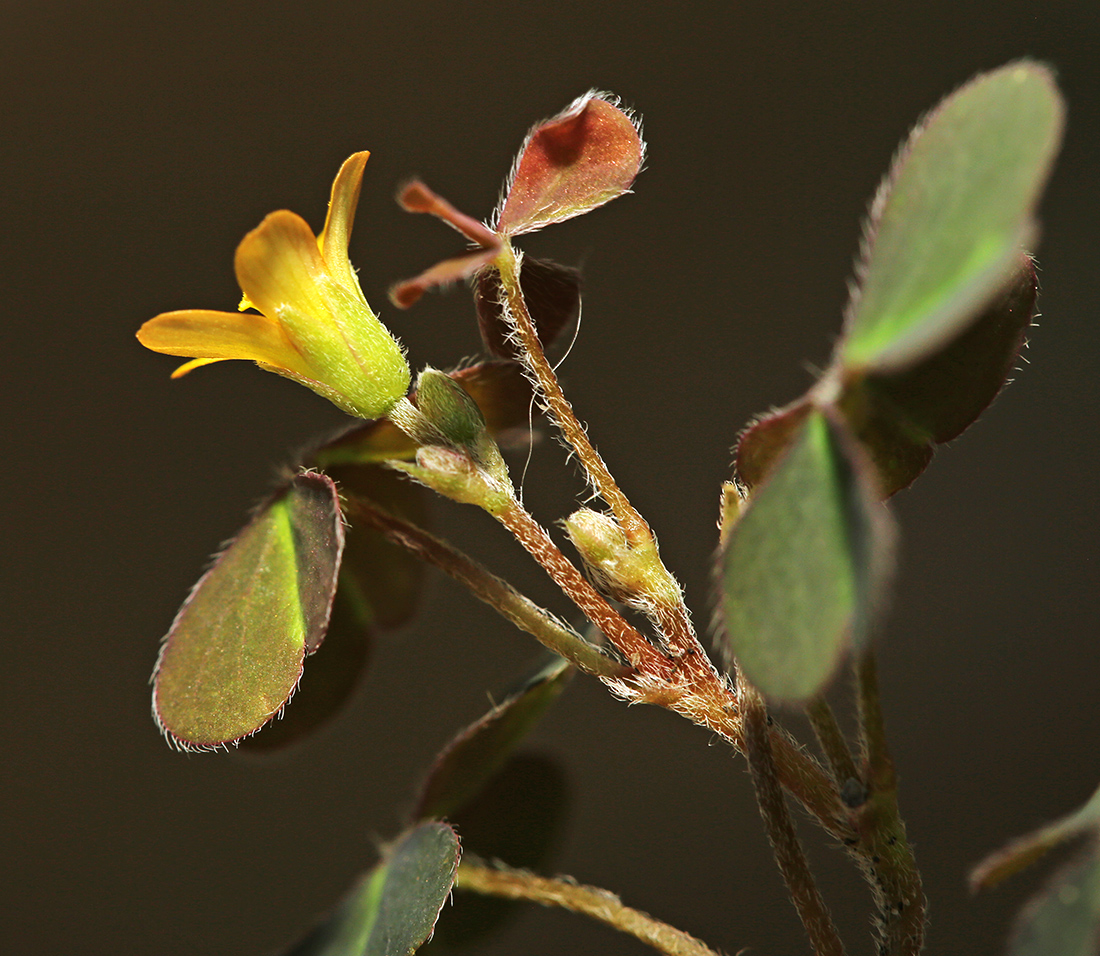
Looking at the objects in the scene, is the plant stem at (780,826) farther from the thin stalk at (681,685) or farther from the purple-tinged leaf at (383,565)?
the purple-tinged leaf at (383,565)

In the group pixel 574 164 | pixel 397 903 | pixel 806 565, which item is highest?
pixel 574 164

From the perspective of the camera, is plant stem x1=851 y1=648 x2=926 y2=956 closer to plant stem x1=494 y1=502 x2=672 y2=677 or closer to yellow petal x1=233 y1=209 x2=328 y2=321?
plant stem x1=494 y1=502 x2=672 y2=677

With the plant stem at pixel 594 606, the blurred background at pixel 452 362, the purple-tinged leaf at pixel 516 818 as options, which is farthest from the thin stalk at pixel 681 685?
the blurred background at pixel 452 362

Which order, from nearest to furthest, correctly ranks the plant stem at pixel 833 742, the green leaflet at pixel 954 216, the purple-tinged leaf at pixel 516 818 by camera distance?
1. the green leaflet at pixel 954 216
2. the plant stem at pixel 833 742
3. the purple-tinged leaf at pixel 516 818

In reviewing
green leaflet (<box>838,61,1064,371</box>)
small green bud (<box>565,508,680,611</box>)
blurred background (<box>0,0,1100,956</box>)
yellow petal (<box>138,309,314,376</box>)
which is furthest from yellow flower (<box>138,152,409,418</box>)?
blurred background (<box>0,0,1100,956</box>)

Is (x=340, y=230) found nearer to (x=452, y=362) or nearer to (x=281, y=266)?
(x=281, y=266)

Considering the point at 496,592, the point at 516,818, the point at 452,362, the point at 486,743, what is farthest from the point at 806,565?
the point at 452,362

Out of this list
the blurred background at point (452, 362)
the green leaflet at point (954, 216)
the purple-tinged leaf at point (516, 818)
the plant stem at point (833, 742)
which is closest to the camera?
the green leaflet at point (954, 216)
